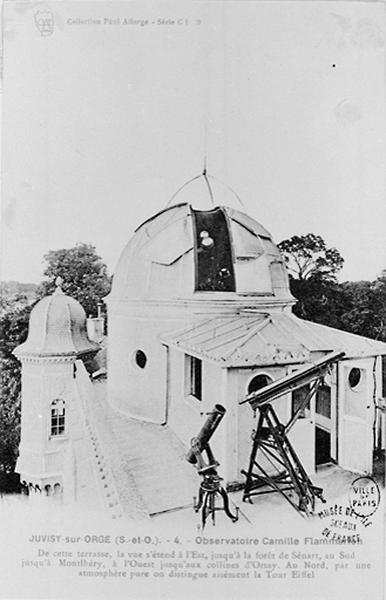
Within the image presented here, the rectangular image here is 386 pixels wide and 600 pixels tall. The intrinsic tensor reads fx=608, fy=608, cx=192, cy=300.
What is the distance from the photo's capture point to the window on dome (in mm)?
1564

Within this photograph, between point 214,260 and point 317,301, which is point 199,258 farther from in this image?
point 317,301

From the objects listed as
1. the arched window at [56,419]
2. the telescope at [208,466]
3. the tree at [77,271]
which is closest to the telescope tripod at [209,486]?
the telescope at [208,466]

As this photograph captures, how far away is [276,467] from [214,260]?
551 millimetres

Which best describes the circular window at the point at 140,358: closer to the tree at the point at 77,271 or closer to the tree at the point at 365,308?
the tree at the point at 77,271

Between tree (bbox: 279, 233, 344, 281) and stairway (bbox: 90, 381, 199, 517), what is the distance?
0.54 metres

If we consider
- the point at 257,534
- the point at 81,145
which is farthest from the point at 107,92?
the point at 257,534

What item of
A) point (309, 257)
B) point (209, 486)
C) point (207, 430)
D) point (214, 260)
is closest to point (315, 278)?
point (309, 257)

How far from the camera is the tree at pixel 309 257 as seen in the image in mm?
1588

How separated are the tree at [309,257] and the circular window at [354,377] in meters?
0.25

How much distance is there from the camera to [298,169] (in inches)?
63.1

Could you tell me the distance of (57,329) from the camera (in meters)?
1.60

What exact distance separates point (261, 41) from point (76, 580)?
149cm

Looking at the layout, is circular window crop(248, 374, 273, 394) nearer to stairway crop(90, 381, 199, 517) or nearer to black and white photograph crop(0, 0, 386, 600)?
black and white photograph crop(0, 0, 386, 600)

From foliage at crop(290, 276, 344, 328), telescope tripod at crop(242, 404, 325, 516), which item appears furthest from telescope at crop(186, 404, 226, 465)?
foliage at crop(290, 276, 344, 328)
